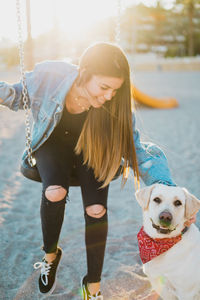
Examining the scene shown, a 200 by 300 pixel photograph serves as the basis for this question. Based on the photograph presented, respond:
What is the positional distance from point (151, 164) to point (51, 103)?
32.8 inches

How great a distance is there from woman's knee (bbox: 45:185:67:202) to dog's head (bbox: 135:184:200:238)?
546mm

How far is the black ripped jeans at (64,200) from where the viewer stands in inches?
88.3

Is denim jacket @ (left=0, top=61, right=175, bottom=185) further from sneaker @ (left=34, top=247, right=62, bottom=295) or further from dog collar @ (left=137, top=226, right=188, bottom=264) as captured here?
sneaker @ (left=34, top=247, right=62, bottom=295)

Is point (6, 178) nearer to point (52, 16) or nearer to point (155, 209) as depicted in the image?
point (155, 209)

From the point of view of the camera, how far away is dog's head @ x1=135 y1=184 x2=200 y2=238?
2.19m

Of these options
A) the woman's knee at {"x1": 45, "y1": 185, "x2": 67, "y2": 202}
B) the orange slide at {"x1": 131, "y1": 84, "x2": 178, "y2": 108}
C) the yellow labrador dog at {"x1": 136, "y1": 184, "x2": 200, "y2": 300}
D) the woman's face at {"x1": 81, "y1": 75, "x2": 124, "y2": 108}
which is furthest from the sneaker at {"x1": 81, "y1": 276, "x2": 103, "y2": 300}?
the orange slide at {"x1": 131, "y1": 84, "x2": 178, "y2": 108}

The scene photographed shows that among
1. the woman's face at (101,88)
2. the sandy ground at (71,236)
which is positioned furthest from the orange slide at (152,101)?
the woman's face at (101,88)

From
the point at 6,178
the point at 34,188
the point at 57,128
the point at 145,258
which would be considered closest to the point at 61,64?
the point at 57,128

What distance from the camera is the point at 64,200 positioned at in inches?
90.7

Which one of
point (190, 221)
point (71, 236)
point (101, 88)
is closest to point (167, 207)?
point (190, 221)

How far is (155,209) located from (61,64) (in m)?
1.24

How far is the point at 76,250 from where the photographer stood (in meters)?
3.04

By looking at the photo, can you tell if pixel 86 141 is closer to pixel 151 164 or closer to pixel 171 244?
pixel 151 164

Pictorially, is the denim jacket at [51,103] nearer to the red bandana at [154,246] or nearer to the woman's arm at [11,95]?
the woman's arm at [11,95]
